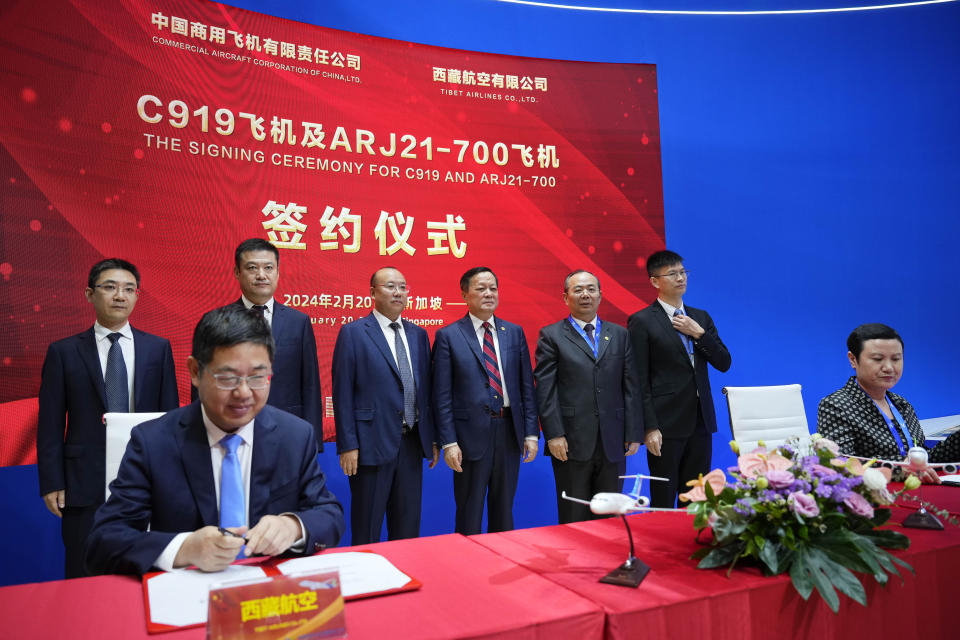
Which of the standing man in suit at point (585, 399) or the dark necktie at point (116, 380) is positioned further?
the standing man in suit at point (585, 399)

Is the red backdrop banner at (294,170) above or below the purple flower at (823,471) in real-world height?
above

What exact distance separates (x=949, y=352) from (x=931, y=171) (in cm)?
140

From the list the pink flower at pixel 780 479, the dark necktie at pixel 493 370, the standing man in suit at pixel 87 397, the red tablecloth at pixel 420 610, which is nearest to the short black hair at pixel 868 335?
the pink flower at pixel 780 479

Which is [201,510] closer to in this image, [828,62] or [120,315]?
[120,315]

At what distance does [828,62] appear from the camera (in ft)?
16.8

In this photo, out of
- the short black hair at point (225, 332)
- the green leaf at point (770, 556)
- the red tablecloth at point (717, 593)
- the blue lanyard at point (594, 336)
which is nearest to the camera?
the red tablecloth at point (717, 593)

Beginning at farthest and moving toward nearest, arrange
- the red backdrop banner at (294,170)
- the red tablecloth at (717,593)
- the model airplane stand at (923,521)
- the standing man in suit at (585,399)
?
the standing man in suit at (585,399), the red backdrop banner at (294,170), the model airplane stand at (923,521), the red tablecloth at (717,593)

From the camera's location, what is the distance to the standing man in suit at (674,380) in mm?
3668

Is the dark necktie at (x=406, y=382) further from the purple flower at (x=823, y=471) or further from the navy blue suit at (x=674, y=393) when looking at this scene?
the purple flower at (x=823, y=471)

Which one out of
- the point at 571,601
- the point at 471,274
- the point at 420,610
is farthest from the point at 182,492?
the point at 471,274

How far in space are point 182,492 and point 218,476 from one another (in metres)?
0.09

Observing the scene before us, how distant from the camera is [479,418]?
11.1 feet

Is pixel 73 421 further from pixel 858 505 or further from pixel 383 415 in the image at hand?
pixel 858 505

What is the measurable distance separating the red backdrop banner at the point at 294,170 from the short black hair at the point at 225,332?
2.16m
